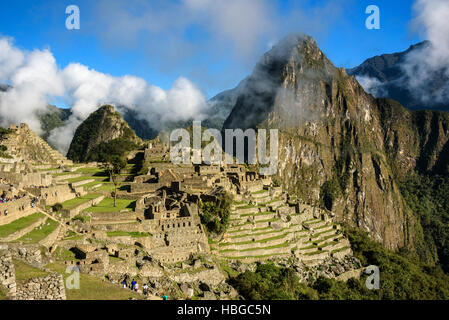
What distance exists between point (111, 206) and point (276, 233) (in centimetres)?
2069

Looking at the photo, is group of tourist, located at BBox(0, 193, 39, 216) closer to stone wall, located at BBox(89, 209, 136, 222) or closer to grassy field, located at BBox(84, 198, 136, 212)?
stone wall, located at BBox(89, 209, 136, 222)

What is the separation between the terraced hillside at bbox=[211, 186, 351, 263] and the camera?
37.9 meters

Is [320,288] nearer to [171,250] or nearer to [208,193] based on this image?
[208,193]

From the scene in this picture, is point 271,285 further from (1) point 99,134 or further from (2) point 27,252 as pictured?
(1) point 99,134

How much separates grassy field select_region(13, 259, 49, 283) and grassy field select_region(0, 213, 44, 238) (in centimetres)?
835

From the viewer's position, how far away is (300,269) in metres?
40.0

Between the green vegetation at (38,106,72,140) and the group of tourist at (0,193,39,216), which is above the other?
the green vegetation at (38,106,72,140)

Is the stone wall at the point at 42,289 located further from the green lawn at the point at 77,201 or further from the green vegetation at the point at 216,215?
the green vegetation at the point at 216,215

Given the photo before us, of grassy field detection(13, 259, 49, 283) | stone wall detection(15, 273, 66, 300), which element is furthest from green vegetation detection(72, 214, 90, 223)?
stone wall detection(15, 273, 66, 300)

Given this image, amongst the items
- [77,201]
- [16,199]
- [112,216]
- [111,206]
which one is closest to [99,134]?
[77,201]

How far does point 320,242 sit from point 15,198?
39.7m

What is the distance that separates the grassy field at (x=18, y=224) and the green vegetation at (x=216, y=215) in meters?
15.7

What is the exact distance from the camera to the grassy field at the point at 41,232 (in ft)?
69.5

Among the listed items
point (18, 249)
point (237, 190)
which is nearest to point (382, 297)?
point (237, 190)
